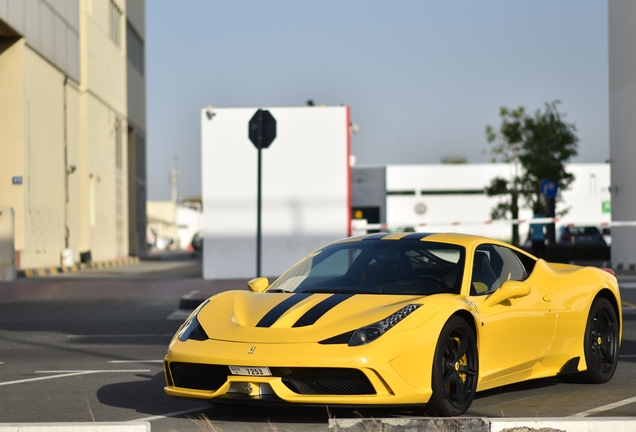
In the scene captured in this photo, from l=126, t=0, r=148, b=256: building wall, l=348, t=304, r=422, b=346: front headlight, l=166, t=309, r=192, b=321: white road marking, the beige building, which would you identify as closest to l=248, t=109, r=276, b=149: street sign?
l=166, t=309, r=192, b=321: white road marking

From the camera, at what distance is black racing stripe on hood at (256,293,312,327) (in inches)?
237

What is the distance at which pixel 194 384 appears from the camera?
600 cm

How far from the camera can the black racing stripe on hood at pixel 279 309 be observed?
6.01m

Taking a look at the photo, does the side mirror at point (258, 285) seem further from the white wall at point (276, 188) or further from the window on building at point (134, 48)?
the window on building at point (134, 48)

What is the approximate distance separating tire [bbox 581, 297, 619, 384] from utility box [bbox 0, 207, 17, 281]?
15.4 meters

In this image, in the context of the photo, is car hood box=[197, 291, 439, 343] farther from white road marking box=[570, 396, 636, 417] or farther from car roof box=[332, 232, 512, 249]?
white road marking box=[570, 396, 636, 417]

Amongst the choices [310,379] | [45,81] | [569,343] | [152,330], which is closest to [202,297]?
[152,330]

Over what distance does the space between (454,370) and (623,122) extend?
23997mm

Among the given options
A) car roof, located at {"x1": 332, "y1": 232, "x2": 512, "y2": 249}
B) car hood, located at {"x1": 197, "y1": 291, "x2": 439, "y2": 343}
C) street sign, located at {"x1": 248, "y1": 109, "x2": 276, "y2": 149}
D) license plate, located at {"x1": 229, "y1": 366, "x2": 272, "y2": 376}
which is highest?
street sign, located at {"x1": 248, "y1": 109, "x2": 276, "y2": 149}

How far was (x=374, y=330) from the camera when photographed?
576cm

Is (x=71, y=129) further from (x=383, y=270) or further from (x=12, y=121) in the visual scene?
(x=383, y=270)

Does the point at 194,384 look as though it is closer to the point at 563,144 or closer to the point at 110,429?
the point at 110,429

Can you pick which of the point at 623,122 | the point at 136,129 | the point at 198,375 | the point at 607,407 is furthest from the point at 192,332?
the point at 136,129

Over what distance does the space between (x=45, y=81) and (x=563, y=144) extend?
24.7 meters
